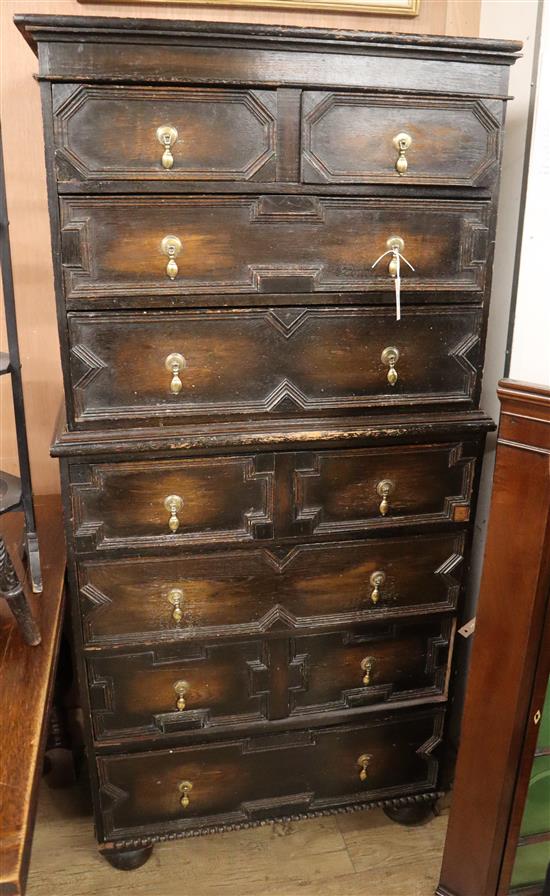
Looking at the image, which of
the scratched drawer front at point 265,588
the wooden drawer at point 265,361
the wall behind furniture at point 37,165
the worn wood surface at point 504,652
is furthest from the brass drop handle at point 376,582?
the wall behind furniture at point 37,165

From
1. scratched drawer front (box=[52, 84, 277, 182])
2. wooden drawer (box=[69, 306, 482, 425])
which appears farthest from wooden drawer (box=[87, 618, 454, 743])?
scratched drawer front (box=[52, 84, 277, 182])

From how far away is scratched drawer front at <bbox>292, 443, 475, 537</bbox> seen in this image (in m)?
1.70

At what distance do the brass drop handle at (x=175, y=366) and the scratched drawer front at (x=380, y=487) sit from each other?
1.06 ft

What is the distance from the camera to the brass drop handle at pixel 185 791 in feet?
6.15

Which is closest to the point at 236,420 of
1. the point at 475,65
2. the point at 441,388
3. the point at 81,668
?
the point at 441,388

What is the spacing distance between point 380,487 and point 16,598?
0.84m

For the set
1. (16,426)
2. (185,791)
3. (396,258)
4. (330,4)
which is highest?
(330,4)

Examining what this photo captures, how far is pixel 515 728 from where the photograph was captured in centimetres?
160

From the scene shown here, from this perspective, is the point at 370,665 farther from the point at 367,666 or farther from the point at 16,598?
the point at 16,598

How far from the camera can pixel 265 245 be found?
1.55 meters

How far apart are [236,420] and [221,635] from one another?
52 centimetres

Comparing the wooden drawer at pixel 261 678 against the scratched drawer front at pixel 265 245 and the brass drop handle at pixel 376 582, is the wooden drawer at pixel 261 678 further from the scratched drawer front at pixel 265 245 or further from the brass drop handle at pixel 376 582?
the scratched drawer front at pixel 265 245

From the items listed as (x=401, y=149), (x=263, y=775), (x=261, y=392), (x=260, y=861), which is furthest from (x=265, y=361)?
(x=260, y=861)

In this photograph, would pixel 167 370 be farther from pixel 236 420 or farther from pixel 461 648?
pixel 461 648
